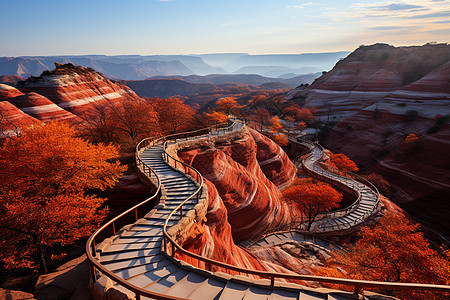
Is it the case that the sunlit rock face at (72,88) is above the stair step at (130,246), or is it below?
above

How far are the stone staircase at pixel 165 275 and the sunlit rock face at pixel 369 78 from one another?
73318 millimetres

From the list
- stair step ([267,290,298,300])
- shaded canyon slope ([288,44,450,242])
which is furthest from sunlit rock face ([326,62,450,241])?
stair step ([267,290,298,300])

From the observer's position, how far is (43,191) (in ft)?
51.2

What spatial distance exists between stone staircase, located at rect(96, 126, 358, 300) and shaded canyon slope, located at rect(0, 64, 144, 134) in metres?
41.8

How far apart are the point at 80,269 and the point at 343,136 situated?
64983mm

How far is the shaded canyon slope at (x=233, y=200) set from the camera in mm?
15870

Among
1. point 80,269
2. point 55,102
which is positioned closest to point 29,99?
point 55,102

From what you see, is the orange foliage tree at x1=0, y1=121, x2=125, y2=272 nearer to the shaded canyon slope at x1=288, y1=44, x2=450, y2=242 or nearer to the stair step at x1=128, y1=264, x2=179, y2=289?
the stair step at x1=128, y1=264, x2=179, y2=289

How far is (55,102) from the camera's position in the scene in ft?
210

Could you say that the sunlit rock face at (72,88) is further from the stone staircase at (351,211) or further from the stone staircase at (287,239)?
the stone staircase at (351,211)

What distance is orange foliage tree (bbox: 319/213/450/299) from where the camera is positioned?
16188mm

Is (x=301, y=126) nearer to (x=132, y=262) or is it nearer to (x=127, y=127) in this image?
(x=127, y=127)

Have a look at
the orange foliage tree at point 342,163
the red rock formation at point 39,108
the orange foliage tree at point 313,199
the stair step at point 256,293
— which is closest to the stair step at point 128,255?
the stair step at point 256,293

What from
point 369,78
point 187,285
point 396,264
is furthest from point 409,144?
point 187,285
